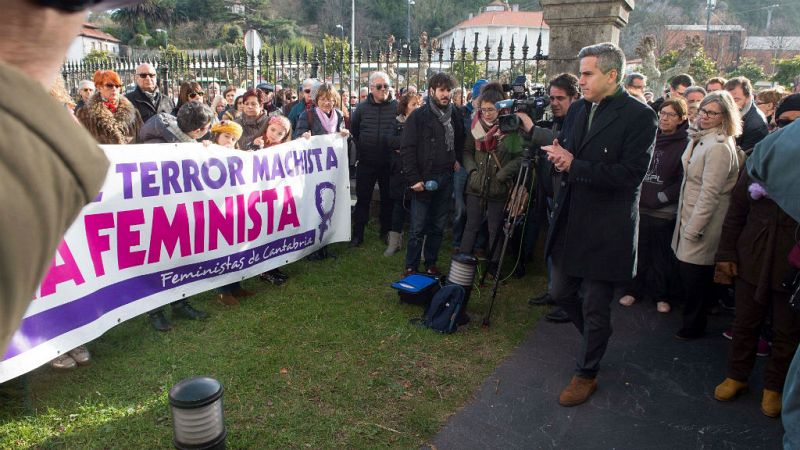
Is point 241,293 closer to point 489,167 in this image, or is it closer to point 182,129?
point 182,129

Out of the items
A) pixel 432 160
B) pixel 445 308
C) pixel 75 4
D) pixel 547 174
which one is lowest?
pixel 445 308

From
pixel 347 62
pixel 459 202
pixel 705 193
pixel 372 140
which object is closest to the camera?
pixel 705 193

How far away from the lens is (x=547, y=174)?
6094mm

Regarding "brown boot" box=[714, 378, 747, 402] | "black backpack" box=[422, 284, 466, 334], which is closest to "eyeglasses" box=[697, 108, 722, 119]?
"brown boot" box=[714, 378, 747, 402]

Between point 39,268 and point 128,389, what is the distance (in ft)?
12.4

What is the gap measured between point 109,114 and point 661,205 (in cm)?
516

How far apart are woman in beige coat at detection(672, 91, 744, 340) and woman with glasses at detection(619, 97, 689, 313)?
48 centimetres

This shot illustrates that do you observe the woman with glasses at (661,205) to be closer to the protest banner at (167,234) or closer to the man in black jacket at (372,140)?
the man in black jacket at (372,140)

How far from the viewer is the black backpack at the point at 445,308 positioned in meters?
4.97

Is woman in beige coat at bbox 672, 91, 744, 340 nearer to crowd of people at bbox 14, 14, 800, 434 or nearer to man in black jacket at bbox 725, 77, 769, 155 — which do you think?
crowd of people at bbox 14, 14, 800, 434

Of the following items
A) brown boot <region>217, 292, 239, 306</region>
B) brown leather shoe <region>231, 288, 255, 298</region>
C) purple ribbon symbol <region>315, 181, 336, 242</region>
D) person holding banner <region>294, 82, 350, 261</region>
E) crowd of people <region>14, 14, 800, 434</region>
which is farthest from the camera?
person holding banner <region>294, 82, 350, 261</region>

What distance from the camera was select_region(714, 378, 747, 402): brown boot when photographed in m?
3.99

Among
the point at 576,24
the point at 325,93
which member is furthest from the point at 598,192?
the point at 325,93

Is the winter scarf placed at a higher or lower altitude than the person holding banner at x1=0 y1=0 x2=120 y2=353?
lower
